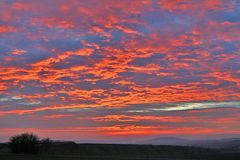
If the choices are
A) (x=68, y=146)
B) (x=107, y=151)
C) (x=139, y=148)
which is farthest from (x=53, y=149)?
(x=139, y=148)

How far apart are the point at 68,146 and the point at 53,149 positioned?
8.30 meters

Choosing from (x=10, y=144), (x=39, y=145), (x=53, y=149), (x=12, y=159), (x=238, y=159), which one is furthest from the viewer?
(x=53, y=149)

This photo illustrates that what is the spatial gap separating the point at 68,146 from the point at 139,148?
1026 inches

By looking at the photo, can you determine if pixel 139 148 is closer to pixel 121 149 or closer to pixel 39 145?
pixel 121 149

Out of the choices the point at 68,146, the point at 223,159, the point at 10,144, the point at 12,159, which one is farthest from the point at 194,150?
the point at 12,159

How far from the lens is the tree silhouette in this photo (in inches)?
3442

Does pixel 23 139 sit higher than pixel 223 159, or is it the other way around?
pixel 23 139

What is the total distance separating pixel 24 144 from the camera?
289 feet

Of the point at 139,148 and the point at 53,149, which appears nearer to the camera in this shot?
the point at 53,149

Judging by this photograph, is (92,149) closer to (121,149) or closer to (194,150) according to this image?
(121,149)

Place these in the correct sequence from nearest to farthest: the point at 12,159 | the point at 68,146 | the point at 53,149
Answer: the point at 12,159 → the point at 53,149 → the point at 68,146

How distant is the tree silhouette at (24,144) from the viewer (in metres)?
87.4

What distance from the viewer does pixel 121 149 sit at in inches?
4968

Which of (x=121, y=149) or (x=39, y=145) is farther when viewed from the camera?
(x=121, y=149)
